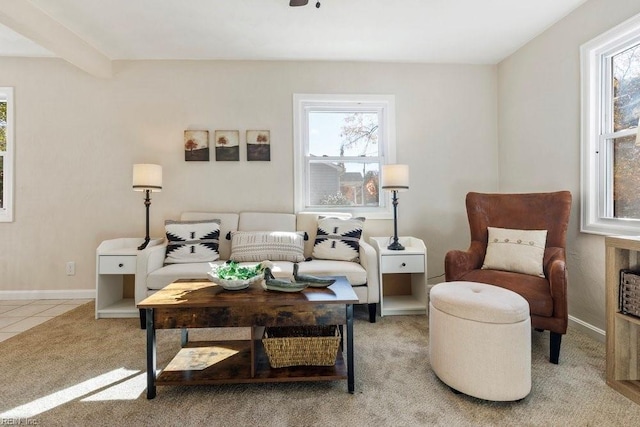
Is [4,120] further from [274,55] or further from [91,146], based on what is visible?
[274,55]

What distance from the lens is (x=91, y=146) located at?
333 centimetres

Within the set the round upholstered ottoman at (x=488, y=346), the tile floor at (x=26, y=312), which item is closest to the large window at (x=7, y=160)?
the tile floor at (x=26, y=312)

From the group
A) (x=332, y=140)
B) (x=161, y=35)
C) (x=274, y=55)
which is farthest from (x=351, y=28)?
(x=161, y=35)

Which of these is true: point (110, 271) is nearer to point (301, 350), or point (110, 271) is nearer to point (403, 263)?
point (301, 350)

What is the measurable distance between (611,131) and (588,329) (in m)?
1.46

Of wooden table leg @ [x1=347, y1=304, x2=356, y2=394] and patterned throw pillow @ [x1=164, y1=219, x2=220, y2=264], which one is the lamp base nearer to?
wooden table leg @ [x1=347, y1=304, x2=356, y2=394]

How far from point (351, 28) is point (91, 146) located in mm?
2847

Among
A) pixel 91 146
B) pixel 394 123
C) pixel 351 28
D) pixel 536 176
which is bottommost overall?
pixel 536 176

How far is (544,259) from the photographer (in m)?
2.28

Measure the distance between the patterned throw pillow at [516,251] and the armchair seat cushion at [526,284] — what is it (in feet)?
0.21

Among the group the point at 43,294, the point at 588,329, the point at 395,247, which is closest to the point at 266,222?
the point at 395,247

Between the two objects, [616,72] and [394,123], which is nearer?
[616,72]

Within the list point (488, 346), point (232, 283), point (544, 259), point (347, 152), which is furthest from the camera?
point (347, 152)

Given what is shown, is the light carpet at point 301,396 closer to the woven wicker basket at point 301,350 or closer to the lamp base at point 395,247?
the woven wicker basket at point 301,350
